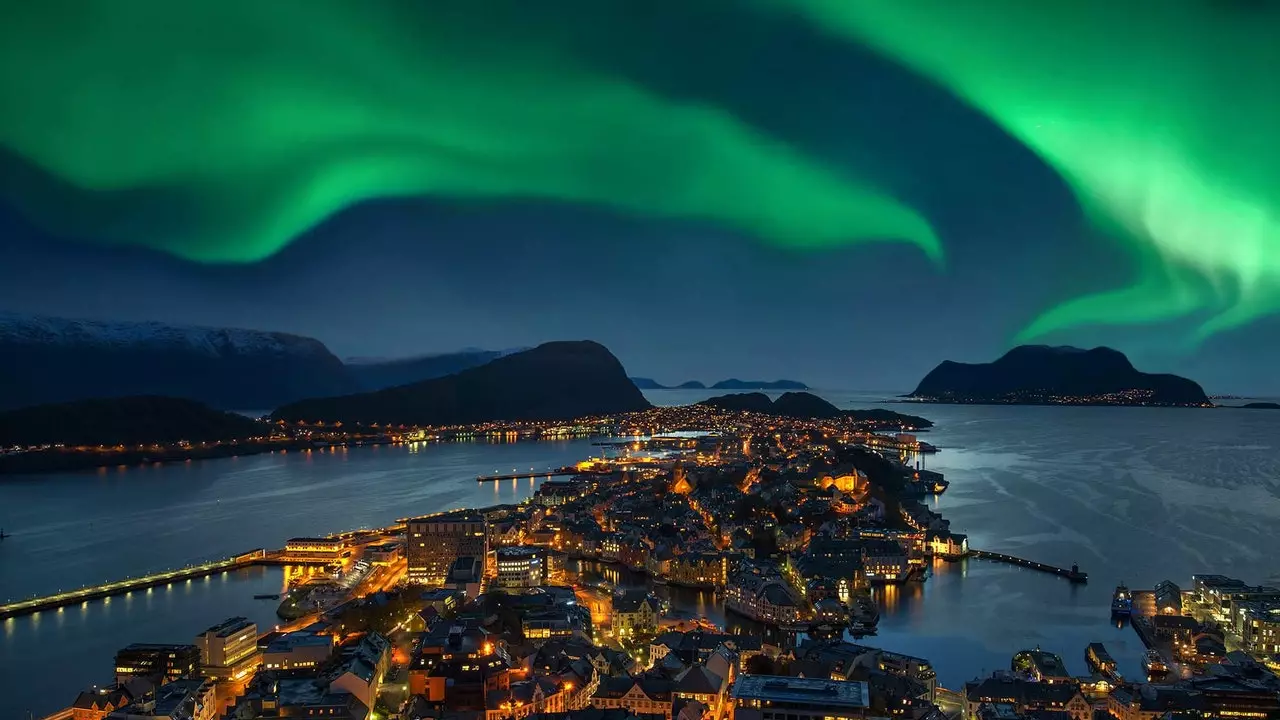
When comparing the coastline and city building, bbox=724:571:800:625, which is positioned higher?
the coastline

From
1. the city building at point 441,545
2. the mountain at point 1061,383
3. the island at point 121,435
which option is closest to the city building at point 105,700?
the city building at point 441,545

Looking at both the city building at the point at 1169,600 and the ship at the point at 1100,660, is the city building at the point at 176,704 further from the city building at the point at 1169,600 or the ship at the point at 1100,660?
the city building at the point at 1169,600

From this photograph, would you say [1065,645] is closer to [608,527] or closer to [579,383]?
[608,527]

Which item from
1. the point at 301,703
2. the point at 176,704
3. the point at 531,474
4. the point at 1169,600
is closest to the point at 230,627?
the point at 176,704

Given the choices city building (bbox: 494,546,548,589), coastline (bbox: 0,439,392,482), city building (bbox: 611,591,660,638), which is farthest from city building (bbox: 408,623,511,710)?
coastline (bbox: 0,439,392,482)

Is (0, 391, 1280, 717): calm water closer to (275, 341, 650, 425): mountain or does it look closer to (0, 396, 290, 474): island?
(0, 396, 290, 474): island

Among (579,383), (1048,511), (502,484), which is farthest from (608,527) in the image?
(579,383)

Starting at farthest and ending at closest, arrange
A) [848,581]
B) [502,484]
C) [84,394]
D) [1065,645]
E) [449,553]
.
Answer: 1. [84,394]
2. [502,484]
3. [449,553]
4. [848,581]
5. [1065,645]
